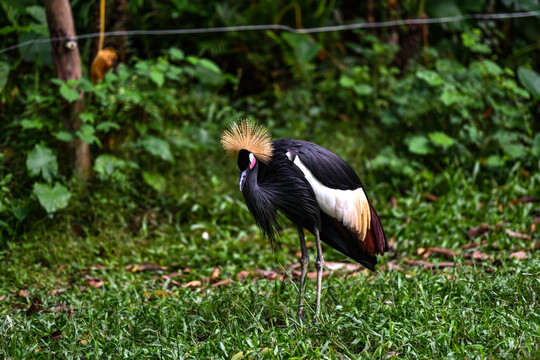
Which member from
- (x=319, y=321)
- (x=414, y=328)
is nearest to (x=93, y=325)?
(x=319, y=321)

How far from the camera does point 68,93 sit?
459cm

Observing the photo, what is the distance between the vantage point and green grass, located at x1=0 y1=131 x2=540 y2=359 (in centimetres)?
294

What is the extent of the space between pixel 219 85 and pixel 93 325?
13.0 ft

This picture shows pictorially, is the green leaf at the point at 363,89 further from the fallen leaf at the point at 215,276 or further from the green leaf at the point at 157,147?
the fallen leaf at the point at 215,276

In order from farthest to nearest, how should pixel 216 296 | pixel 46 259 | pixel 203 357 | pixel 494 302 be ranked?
pixel 46 259 < pixel 216 296 < pixel 494 302 < pixel 203 357

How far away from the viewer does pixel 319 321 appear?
121 inches

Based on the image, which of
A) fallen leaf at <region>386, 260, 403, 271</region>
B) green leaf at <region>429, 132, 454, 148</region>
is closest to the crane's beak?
fallen leaf at <region>386, 260, 403, 271</region>

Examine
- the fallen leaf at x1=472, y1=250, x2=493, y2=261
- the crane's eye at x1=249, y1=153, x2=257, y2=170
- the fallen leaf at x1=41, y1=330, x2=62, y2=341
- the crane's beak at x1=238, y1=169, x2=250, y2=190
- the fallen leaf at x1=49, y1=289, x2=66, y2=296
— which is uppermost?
the crane's eye at x1=249, y1=153, x2=257, y2=170

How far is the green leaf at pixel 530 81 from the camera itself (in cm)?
615

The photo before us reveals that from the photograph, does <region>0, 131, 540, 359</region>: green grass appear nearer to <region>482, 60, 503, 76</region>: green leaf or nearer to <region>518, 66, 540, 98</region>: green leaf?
<region>518, 66, 540, 98</region>: green leaf

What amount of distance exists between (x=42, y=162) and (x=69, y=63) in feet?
2.99

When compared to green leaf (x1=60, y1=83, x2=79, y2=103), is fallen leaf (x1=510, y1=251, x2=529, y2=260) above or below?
below

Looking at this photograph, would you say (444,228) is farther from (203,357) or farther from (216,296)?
(203,357)

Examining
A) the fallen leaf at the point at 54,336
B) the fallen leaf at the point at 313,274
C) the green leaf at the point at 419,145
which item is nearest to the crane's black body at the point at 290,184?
the fallen leaf at the point at 313,274
